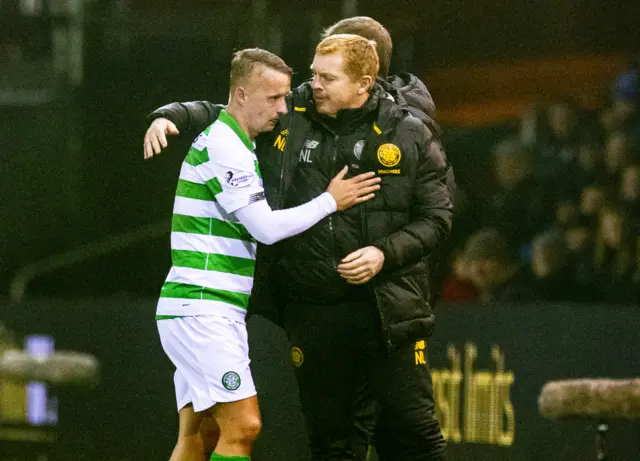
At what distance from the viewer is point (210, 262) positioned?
324cm

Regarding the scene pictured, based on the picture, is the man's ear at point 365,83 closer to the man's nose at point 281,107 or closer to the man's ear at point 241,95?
the man's nose at point 281,107

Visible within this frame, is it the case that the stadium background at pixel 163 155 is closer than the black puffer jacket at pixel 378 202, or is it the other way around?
the black puffer jacket at pixel 378 202

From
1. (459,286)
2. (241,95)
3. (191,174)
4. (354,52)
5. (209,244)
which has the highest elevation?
(354,52)

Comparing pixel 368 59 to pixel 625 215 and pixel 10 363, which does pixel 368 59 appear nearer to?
pixel 625 215

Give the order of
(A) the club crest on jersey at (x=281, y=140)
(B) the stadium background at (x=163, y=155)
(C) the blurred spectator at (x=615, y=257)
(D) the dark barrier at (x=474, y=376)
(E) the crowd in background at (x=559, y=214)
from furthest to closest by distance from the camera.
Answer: (E) the crowd in background at (x=559, y=214) < (C) the blurred spectator at (x=615, y=257) < (B) the stadium background at (x=163, y=155) < (D) the dark barrier at (x=474, y=376) < (A) the club crest on jersey at (x=281, y=140)

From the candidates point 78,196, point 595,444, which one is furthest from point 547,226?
point 78,196

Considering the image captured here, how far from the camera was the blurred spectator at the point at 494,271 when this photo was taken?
194 inches

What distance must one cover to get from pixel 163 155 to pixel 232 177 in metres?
2.64

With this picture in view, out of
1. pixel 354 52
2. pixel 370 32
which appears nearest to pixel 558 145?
pixel 370 32

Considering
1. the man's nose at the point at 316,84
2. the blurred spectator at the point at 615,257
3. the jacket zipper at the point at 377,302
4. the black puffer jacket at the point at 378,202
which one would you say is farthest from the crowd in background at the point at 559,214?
the man's nose at the point at 316,84

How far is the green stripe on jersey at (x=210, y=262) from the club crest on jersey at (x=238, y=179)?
0.75 feet

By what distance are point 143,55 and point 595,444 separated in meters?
3.07

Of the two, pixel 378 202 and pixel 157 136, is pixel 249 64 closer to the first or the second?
pixel 157 136

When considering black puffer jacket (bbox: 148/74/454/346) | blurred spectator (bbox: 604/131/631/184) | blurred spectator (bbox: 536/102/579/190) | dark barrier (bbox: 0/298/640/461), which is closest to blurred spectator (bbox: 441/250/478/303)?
dark barrier (bbox: 0/298/640/461)
